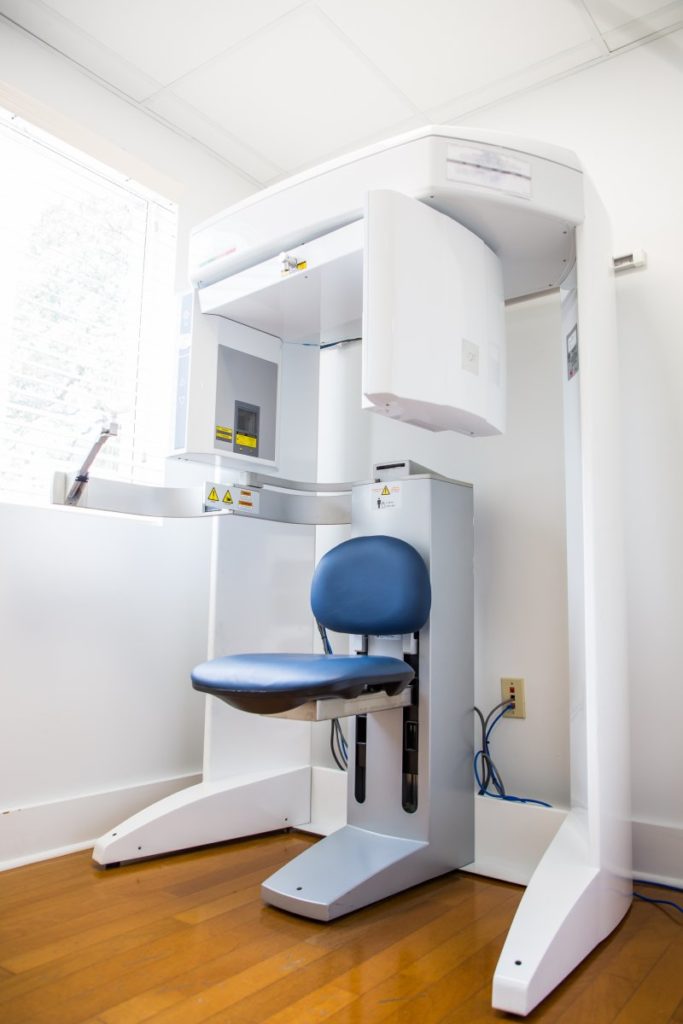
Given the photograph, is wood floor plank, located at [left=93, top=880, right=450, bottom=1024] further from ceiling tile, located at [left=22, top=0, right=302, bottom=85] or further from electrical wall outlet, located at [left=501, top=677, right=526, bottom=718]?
ceiling tile, located at [left=22, top=0, right=302, bottom=85]

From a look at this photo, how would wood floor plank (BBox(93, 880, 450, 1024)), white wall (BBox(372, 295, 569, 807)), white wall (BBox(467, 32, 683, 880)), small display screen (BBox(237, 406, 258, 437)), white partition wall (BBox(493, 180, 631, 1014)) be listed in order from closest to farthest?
wood floor plank (BBox(93, 880, 450, 1024)) < white partition wall (BBox(493, 180, 631, 1014)) < white wall (BBox(467, 32, 683, 880)) < white wall (BBox(372, 295, 569, 807)) < small display screen (BBox(237, 406, 258, 437))

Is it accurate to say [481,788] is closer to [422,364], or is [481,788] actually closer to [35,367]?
[422,364]

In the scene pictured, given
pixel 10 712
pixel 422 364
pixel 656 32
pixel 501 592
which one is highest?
pixel 656 32

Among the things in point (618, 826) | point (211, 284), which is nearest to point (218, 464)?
point (211, 284)

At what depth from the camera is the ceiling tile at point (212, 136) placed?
262cm

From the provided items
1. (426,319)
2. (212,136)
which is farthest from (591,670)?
(212,136)

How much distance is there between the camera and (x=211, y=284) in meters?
2.20

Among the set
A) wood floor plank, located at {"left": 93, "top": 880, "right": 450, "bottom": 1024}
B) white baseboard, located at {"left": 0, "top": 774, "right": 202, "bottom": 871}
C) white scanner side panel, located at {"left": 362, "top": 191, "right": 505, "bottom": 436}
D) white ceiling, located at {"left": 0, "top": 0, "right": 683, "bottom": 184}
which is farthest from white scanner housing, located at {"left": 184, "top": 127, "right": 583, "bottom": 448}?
white baseboard, located at {"left": 0, "top": 774, "right": 202, "bottom": 871}

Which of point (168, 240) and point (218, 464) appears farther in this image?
point (168, 240)

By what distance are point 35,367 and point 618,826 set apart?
2090 mm

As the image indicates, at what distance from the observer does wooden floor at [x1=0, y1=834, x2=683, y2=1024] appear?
1.26 metres

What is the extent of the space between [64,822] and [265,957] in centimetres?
91

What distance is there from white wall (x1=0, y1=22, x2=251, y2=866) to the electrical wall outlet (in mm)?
1077

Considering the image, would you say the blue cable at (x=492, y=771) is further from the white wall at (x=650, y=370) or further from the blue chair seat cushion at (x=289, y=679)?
the blue chair seat cushion at (x=289, y=679)
